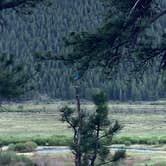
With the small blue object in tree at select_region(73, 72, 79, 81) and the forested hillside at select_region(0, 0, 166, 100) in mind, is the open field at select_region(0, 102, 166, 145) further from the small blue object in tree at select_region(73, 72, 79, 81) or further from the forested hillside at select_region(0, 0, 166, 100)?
the small blue object in tree at select_region(73, 72, 79, 81)

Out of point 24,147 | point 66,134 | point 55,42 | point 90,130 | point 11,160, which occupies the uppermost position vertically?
point 55,42

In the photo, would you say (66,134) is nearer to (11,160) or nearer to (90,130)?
(11,160)

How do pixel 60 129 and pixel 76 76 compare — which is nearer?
pixel 76 76

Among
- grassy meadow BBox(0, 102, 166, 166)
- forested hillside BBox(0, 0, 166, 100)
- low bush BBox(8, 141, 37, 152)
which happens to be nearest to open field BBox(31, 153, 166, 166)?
grassy meadow BBox(0, 102, 166, 166)

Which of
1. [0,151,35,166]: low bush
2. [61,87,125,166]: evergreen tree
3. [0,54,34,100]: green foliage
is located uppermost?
[0,54,34,100]: green foliage

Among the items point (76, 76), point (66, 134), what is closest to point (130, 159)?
point (66, 134)

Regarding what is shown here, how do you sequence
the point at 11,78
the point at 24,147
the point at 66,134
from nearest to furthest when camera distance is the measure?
the point at 11,78, the point at 24,147, the point at 66,134

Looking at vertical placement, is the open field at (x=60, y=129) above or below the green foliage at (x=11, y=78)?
below

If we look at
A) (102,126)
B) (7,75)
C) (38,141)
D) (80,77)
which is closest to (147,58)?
(80,77)

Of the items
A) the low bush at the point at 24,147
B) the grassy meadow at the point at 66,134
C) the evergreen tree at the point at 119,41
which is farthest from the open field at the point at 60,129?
the evergreen tree at the point at 119,41

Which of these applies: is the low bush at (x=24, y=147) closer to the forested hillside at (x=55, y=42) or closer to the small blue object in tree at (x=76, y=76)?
the small blue object in tree at (x=76, y=76)

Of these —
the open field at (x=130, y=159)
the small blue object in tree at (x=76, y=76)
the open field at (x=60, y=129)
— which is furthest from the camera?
the open field at (x=60, y=129)

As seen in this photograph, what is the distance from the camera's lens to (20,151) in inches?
1866

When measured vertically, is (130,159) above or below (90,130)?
below
